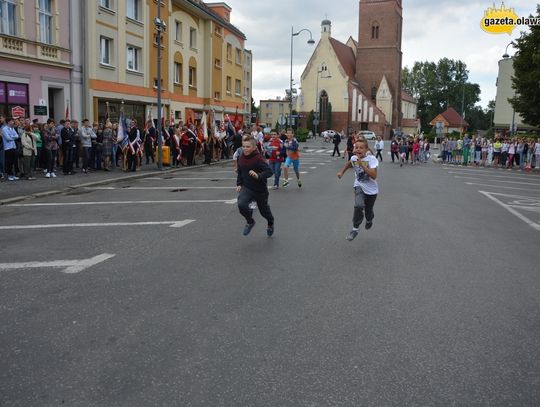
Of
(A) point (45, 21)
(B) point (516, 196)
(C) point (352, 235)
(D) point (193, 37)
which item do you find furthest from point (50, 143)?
(D) point (193, 37)

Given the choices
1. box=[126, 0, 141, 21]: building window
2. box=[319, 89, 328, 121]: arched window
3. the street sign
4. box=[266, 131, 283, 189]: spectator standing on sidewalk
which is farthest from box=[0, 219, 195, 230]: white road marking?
box=[319, 89, 328, 121]: arched window

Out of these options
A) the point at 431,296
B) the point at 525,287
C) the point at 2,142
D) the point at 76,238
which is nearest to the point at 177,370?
the point at 431,296

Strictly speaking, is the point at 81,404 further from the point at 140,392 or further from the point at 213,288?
the point at 213,288

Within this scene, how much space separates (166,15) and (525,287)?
30344 mm

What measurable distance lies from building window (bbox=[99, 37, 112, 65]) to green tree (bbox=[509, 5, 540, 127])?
73.6 feet

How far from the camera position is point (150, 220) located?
9734mm

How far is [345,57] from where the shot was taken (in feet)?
314

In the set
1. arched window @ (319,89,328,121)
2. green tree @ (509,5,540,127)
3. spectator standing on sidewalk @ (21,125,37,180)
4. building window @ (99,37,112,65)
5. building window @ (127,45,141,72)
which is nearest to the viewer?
spectator standing on sidewalk @ (21,125,37,180)

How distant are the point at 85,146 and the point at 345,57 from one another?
82.7 meters

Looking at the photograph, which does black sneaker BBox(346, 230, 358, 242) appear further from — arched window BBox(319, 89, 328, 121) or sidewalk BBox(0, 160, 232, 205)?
arched window BBox(319, 89, 328, 121)

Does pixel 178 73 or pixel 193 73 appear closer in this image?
pixel 178 73

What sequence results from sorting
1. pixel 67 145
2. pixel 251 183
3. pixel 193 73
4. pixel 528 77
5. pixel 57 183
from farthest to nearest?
pixel 193 73
pixel 528 77
pixel 67 145
pixel 57 183
pixel 251 183

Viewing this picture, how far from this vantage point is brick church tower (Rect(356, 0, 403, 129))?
84706 millimetres

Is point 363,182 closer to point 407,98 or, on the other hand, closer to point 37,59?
point 37,59
